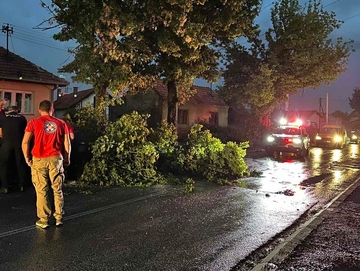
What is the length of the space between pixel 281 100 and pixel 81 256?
86.7 ft

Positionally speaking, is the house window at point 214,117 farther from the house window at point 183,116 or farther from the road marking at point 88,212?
the road marking at point 88,212

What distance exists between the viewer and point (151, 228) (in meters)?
5.95

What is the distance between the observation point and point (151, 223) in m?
6.24

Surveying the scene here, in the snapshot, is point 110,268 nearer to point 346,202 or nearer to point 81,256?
point 81,256

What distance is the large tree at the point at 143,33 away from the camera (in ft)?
39.2

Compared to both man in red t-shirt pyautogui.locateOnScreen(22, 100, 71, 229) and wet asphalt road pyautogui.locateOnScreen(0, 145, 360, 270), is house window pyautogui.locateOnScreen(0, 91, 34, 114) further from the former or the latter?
man in red t-shirt pyautogui.locateOnScreen(22, 100, 71, 229)

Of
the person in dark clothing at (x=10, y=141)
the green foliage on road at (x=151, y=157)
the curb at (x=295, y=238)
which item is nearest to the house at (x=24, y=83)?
the green foliage on road at (x=151, y=157)

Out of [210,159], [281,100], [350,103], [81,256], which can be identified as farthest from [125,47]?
[350,103]

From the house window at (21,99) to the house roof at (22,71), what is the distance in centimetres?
91

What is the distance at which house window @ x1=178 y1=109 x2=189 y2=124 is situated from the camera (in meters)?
33.3

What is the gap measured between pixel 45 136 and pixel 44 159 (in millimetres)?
343

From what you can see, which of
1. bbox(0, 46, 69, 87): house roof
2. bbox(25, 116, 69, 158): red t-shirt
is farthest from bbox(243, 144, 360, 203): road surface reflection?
bbox(0, 46, 69, 87): house roof

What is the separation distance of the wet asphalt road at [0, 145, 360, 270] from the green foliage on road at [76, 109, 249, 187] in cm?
70

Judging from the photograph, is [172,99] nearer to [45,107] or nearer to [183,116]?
[45,107]
